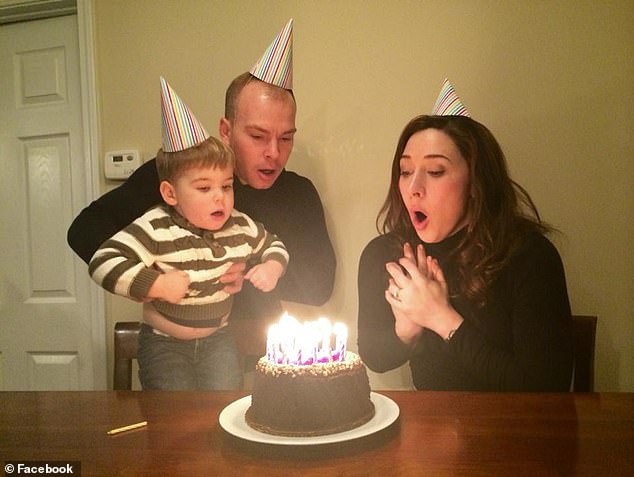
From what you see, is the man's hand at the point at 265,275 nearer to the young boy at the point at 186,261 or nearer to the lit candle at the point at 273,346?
the young boy at the point at 186,261

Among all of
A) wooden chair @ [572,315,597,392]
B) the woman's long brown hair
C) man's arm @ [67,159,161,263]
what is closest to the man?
man's arm @ [67,159,161,263]

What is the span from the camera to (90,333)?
1.58 metres

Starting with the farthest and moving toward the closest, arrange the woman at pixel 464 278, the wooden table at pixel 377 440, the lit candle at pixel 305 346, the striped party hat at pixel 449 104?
the striped party hat at pixel 449 104 < the woman at pixel 464 278 < the lit candle at pixel 305 346 < the wooden table at pixel 377 440

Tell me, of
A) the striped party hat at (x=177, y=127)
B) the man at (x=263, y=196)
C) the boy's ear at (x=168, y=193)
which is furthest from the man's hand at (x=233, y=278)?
the striped party hat at (x=177, y=127)

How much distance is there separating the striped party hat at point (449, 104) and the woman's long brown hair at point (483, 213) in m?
0.01

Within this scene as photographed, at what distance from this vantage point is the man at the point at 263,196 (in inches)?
53.2

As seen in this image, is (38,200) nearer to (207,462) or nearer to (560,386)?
(207,462)

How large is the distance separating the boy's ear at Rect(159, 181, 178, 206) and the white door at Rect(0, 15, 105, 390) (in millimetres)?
451

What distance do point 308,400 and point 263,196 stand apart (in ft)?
2.17

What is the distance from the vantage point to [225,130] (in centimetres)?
139

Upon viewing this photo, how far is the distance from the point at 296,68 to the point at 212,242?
0.55 m

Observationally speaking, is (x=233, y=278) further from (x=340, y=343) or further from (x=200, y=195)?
(x=340, y=343)

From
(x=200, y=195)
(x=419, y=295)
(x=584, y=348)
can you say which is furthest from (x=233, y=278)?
(x=584, y=348)

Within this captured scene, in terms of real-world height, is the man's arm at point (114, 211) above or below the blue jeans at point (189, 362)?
above
